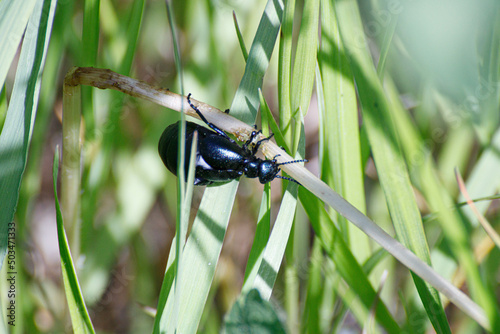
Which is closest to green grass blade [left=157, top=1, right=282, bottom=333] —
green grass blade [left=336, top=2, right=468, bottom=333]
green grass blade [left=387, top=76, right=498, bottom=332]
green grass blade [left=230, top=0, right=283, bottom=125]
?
green grass blade [left=230, top=0, right=283, bottom=125]

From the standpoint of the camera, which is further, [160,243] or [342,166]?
[160,243]

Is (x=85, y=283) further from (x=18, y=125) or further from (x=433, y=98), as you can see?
(x=433, y=98)

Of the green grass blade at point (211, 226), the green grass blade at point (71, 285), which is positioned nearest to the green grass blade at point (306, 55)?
the green grass blade at point (211, 226)

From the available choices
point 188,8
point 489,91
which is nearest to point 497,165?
point 489,91

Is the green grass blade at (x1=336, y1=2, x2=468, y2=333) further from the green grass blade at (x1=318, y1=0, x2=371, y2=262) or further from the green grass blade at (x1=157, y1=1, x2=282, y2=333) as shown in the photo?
the green grass blade at (x1=157, y1=1, x2=282, y2=333)

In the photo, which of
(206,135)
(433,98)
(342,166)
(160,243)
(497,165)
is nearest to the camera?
(342,166)

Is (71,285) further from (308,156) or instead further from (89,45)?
(308,156)

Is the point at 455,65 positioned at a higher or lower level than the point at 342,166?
higher
